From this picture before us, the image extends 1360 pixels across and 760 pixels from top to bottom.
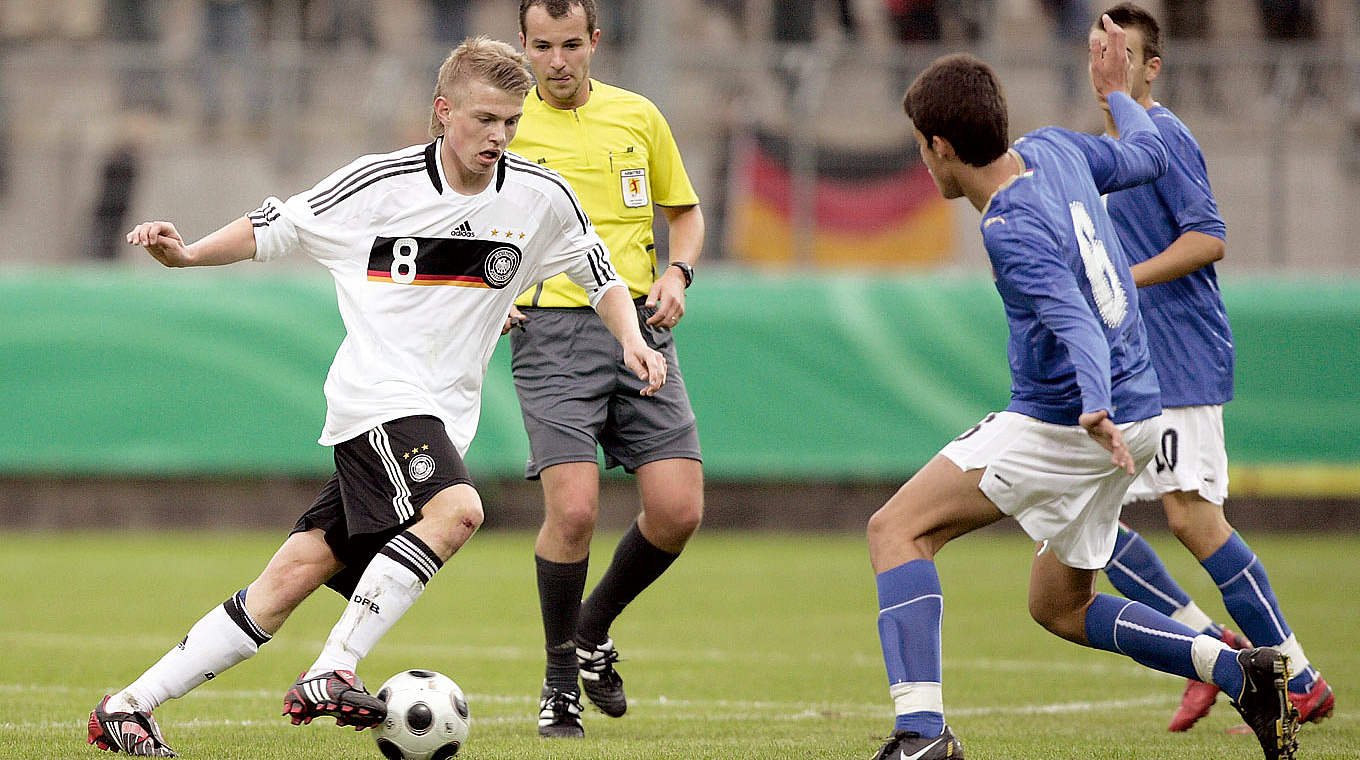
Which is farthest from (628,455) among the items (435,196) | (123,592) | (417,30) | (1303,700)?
(417,30)

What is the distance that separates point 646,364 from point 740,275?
992 centimetres

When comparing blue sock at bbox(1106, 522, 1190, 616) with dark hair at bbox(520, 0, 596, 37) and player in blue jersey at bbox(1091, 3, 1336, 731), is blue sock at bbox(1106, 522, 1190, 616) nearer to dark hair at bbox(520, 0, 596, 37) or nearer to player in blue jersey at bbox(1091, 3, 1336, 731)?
player in blue jersey at bbox(1091, 3, 1336, 731)

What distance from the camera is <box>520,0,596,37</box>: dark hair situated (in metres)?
6.09

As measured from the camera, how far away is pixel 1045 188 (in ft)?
15.5

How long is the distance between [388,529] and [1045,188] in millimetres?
2090

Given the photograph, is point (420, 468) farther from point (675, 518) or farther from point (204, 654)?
point (675, 518)

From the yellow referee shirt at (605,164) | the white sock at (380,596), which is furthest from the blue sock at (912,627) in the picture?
the yellow referee shirt at (605,164)

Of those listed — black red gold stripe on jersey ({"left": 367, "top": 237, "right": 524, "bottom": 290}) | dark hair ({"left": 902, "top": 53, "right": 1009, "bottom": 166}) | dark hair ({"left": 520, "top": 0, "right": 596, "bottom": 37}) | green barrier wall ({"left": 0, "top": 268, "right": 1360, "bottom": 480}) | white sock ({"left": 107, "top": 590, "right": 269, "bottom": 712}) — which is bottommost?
green barrier wall ({"left": 0, "top": 268, "right": 1360, "bottom": 480})

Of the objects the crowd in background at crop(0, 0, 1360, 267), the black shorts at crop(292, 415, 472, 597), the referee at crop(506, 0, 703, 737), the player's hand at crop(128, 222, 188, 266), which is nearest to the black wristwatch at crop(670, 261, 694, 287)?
the referee at crop(506, 0, 703, 737)

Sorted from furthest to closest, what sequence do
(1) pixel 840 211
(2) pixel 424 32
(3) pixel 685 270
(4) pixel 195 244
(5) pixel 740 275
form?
(2) pixel 424 32 → (1) pixel 840 211 → (5) pixel 740 275 → (3) pixel 685 270 → (4) pixel 195 244

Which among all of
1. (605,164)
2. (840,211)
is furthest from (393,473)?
(840,211)

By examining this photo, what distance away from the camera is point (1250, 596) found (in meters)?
5.96

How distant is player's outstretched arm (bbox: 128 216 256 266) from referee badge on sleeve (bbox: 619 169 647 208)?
1.73m

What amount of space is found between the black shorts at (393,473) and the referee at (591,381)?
1111mm
